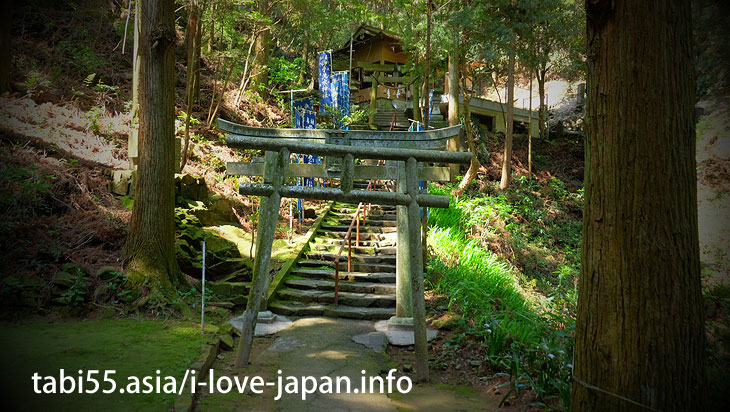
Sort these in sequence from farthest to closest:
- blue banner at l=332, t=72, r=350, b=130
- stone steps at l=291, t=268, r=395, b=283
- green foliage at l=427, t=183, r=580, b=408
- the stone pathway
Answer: blue banner at l=332, t=72, r=350, b=130, stone steps at l=291, t=268, r=395, b=283, green foliage at l=427, t=183, r=580, b=408, the stone pathway

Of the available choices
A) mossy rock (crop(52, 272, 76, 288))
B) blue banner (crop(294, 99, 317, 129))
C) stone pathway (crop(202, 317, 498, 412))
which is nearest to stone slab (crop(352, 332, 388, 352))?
stone pathway (crop(202, 317, 498, 412))

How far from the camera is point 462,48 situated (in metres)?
13.6

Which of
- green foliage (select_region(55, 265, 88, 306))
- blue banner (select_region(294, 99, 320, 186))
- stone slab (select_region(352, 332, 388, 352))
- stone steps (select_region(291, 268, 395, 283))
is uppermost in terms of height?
blue banner (select_region(294, 99, 320, 186))

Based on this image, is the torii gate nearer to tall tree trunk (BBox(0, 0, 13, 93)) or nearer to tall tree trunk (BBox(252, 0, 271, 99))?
tall tree trunk (BBox(0, 0, 13, 93))

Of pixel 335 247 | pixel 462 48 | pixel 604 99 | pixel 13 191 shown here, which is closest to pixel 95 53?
pixel 13 191

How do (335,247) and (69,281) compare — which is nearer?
(69,281)

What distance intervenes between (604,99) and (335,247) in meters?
7.51

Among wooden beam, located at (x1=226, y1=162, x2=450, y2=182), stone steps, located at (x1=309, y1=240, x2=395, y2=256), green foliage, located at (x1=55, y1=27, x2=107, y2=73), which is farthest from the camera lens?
green foliage, located at (x1=55, y1=27, x2=107, y2=73)

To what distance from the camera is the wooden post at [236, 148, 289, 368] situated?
4.70m

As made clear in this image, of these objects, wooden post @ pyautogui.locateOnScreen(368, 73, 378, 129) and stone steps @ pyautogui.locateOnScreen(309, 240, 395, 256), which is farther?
wooden post @ pyautogui.locateOnScreen(368, 73, 378, 129)

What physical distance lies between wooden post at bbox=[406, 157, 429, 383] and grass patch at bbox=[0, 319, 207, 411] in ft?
7.66

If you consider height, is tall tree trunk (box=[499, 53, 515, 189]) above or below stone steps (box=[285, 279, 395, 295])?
above

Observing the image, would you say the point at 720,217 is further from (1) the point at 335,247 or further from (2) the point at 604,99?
(1) the point at 335,247

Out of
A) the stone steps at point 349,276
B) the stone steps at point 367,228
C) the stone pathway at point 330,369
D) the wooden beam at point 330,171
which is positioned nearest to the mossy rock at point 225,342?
the stone pathway at point 330,369
